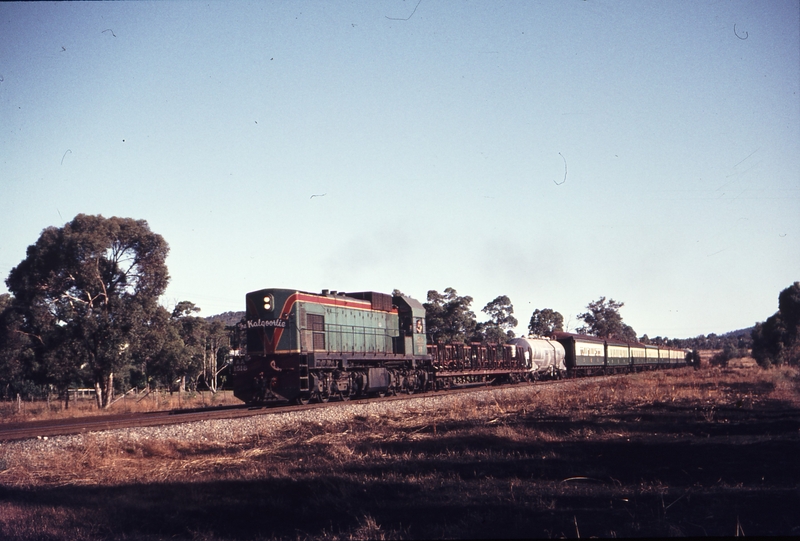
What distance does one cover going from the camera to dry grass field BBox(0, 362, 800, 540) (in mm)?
6809

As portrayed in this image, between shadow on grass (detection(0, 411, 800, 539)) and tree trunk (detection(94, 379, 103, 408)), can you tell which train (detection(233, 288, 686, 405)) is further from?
tree trunk (detection(94, 379, 103, 408))

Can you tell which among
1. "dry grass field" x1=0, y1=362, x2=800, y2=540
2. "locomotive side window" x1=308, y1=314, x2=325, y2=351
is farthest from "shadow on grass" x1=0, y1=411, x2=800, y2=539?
"locomotive side window" x1=308, y1=314, x2=325, y2=351

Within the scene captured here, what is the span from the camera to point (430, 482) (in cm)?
875

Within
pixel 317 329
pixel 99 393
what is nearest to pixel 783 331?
pixel 317 329

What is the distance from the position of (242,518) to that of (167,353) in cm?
3004

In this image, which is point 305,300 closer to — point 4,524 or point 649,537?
point 4,524

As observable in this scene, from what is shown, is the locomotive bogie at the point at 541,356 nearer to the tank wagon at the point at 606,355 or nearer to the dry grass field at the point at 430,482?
the tank wagon at the point at 606,355

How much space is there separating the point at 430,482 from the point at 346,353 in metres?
14.1

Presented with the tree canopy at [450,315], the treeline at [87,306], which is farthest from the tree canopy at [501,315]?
the treeline at [87,306]

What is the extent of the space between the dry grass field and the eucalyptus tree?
59.6 ft

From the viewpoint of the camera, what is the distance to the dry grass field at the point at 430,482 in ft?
22.3

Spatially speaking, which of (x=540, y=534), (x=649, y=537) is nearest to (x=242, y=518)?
(x=540, y=534)

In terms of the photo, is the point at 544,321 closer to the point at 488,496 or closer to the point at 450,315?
the point at 450,315

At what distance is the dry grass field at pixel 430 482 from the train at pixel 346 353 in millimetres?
6066
